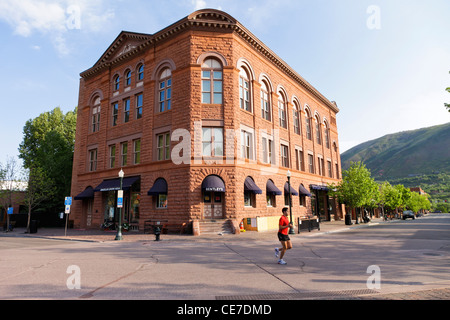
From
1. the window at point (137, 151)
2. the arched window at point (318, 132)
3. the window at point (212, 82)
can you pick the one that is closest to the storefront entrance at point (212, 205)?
the window at point (212, 82)

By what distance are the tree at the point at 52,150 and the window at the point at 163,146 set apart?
17.9 m

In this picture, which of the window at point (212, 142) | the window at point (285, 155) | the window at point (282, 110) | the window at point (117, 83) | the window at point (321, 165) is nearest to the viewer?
the window at point (212, 142)

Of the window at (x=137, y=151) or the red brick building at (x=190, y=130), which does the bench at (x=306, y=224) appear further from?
the window at (x=137, y=151)

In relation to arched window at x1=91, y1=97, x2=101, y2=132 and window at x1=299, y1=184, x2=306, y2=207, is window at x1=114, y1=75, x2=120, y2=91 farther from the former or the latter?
window at x1=299, y1=184, x2=306, y2=207

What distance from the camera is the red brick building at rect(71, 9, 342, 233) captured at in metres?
21.5

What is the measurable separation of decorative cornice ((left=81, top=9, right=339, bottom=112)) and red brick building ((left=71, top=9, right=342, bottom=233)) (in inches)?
4.0

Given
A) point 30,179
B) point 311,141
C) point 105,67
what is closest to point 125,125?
point 105,67

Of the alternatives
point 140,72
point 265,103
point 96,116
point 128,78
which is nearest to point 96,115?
point 96,116

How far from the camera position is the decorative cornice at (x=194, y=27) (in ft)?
74.8

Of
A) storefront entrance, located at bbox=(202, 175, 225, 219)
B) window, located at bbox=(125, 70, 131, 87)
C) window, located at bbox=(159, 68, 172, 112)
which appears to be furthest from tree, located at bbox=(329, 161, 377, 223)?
window, located at bbox=(125, 70, 131, 87)

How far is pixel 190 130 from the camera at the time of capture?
21547 millimetres

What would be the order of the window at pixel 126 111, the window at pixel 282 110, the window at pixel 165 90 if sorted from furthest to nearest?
the window at pixel 282 110 < the window at pixel 126 111 < the window at pixel 165 90

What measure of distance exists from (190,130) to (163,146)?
3.54 metres
